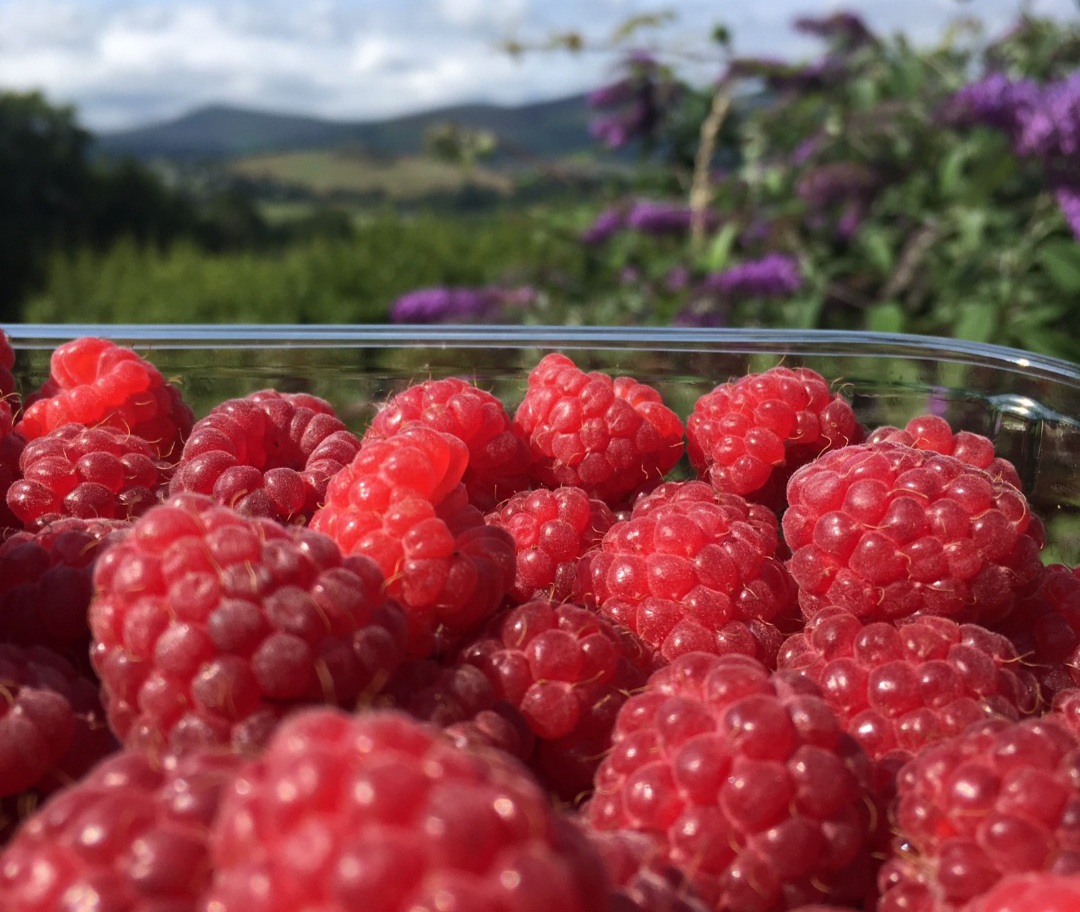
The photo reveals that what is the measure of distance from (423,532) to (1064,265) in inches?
94.4

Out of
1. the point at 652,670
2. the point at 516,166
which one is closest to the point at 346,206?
the point at 516,166

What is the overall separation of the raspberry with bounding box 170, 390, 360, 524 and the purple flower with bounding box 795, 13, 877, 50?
321cm

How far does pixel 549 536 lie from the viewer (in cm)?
123

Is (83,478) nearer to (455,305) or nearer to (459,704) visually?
(459,704)

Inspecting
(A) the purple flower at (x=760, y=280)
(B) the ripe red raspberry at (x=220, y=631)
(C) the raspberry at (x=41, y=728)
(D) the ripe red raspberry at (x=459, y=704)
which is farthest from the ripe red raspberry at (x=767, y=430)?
(A) the purple flower at (x=760, y=280)

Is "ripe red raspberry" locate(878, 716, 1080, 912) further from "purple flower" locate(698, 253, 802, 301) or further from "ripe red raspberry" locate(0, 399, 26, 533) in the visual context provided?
"purple flower" locate(698, 253, 802, 301)

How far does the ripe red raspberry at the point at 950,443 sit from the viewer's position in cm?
134

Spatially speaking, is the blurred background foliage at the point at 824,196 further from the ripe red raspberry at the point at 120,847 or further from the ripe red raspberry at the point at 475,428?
the ripe red raspberry at the point at 120,847

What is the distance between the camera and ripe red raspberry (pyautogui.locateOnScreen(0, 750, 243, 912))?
58 cm

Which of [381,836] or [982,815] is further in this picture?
[982,815]

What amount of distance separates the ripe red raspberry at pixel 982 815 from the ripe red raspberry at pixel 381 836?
13.0 inches

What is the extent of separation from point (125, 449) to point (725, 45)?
325 cm

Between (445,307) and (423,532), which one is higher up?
(423,532)

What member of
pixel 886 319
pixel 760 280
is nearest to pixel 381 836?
pixel 886 319
